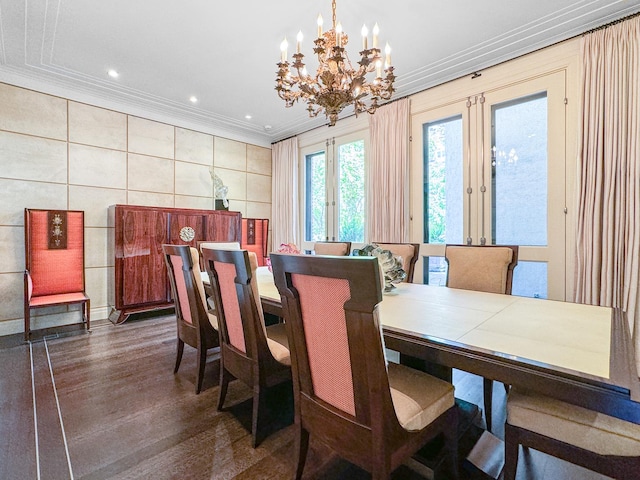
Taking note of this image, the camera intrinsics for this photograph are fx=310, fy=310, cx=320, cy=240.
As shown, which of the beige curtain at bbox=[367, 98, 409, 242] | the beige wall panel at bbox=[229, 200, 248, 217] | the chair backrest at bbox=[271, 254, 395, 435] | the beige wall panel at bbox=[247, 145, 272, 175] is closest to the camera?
the chair backrest at bbox=[271, 254, 395, 435]

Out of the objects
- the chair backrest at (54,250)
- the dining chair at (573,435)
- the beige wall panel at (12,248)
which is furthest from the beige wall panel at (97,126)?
the dining chair at (573,435)

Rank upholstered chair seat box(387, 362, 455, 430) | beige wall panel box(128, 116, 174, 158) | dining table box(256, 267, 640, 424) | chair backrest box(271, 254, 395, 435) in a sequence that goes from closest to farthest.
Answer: dining table box(256, 267, 640, 424)
chair backrest box(271, 254, 395, 435)
upholstered chair seat box(387, 362, 455, 430)
beige wall panel box(128, 116, 174, 158)

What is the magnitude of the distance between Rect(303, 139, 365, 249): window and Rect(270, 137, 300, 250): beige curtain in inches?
8.0

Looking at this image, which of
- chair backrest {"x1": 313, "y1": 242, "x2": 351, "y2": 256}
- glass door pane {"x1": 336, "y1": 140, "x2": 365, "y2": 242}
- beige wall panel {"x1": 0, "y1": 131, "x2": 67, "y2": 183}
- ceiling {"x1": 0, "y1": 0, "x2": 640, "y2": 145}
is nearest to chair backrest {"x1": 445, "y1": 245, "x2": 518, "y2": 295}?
chair backrest {"x1": 313, "y1": 242, "x2": 351, "y2": 256}

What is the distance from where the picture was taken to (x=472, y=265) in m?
2.36

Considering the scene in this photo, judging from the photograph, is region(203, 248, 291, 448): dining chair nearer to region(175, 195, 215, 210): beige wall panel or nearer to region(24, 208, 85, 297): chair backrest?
region(24, 208, 85, 297): chair backrest

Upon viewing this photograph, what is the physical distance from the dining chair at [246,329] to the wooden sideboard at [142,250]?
269 cm

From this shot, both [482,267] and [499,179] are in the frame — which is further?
[499,179]

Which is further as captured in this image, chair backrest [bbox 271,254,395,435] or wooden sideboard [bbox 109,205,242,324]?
wooden sideboard [bbox 109,205,242,324]

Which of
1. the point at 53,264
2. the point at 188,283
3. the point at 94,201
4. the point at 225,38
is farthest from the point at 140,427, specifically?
the point at 94,201

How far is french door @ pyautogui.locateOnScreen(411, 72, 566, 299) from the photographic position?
3.03 metres

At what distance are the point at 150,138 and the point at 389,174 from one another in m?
3.50

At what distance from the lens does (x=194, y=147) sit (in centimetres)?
503

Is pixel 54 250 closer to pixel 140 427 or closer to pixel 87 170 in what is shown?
pixel 87 170
